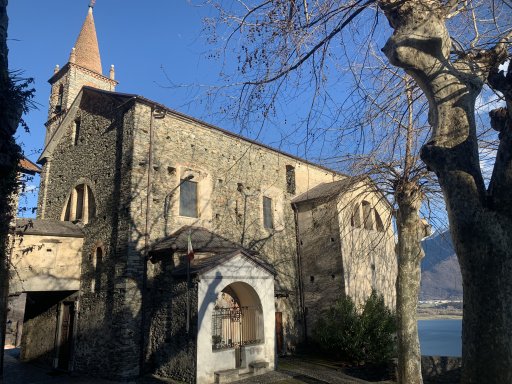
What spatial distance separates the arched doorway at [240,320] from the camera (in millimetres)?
12461

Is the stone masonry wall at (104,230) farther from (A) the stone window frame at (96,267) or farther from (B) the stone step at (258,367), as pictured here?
(B) the stone step at (258,367)

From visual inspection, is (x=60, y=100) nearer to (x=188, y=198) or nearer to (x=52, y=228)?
(x=52, y=228)

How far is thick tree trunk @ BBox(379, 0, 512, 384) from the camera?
3.33m

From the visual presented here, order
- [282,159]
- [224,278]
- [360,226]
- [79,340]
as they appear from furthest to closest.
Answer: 1. [282,159]
2. [360,226]
3. [79,340]
4. [224,278]

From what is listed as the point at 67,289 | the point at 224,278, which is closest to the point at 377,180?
the point at 224,278

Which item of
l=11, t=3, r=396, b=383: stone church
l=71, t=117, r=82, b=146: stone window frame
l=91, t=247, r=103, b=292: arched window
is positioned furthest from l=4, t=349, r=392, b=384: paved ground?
l=71, t=117, r=82, b=146: stone window frame

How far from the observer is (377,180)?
33.5 ft

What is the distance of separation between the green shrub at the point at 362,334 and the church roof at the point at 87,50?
59.9 ft

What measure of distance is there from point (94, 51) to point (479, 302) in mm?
24473

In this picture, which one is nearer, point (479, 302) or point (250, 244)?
point (479, 302)

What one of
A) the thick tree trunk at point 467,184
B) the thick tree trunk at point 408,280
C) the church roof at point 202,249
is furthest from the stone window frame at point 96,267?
the thick tree trunk at point 467,184

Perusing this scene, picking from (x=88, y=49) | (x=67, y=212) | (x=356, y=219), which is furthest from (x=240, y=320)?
(x=88, y=49)

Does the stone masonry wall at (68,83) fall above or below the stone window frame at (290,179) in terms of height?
above

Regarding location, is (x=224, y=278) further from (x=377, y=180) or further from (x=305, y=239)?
(x=305, y=239)
